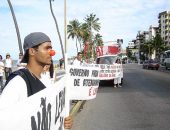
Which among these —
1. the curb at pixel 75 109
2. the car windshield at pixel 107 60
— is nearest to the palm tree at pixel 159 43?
the car windshield at pixel 107 60

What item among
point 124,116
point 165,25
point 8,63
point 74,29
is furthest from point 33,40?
point 165,25

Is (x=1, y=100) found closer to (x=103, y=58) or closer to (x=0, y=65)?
(x=0, y=65)

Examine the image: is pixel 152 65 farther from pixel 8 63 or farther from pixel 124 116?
pixel 124 116

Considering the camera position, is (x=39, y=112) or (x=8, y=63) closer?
(x=39, y=112)

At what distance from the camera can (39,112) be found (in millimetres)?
3232

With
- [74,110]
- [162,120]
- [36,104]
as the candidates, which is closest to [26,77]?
[36,104]

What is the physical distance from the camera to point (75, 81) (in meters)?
7.55

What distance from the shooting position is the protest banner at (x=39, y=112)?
2.45 meters

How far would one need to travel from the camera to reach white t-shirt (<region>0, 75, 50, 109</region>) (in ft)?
9.44

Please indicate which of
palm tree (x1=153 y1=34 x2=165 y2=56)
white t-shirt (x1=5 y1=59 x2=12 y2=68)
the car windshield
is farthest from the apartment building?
white t-shirt (x1=5 y1=59 x2=12 y2=68)

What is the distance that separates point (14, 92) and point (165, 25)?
623 ft

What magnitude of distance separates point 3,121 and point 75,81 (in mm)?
5181

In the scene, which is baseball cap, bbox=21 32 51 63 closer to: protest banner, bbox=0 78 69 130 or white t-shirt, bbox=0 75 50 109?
protest banner, bbox=0 78 69 130

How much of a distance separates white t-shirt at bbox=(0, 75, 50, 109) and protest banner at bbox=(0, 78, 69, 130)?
96 mm
